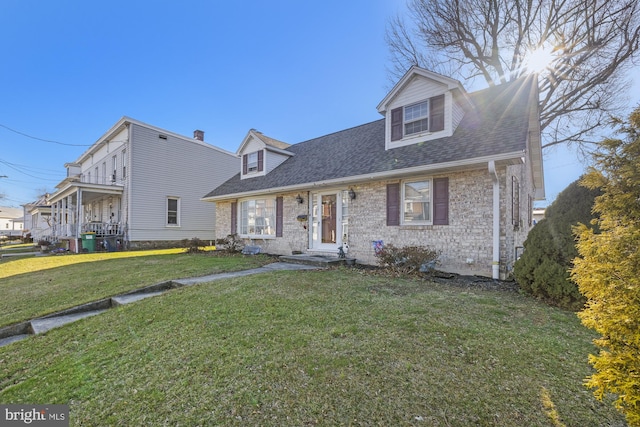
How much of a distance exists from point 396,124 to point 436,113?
1.27m

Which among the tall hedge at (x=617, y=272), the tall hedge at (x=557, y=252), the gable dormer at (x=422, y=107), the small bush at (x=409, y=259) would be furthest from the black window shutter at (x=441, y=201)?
the tall hedge at (x=617, y=272)

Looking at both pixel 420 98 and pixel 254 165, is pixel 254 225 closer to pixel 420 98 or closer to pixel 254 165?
pixel 254 165

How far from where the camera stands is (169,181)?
56.5ft

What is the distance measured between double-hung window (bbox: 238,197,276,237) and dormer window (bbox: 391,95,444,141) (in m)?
5.66

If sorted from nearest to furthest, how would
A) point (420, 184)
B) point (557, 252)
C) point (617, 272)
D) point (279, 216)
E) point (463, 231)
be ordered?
point (617, 272), point (557, 252), point (463, 231), point (420, 184), point (279, 216)

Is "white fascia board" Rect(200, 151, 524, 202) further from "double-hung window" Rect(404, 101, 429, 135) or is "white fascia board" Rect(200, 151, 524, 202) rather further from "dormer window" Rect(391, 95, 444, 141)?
"double-hung window" Rect(404, 101, 429, 135)

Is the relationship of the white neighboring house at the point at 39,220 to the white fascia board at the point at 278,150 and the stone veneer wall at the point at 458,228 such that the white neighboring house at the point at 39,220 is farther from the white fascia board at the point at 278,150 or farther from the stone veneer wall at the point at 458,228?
the stone veneer wall at the point at 458,228

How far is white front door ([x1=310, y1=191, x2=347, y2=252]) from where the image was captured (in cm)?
995

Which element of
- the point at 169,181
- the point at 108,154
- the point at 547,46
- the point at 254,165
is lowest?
the point at 169,181

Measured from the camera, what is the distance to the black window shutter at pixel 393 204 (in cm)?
842

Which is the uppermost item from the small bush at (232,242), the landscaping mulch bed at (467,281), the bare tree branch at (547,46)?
the bare tree branch at (547,46)

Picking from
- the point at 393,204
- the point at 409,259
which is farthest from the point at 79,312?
the point at 393,204

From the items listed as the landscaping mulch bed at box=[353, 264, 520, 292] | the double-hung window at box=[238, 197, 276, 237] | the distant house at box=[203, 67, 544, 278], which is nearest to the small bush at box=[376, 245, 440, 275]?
the landscaping mulch bed at box=[353, 264, 520, 292]

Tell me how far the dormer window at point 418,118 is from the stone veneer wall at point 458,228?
1910 mm
